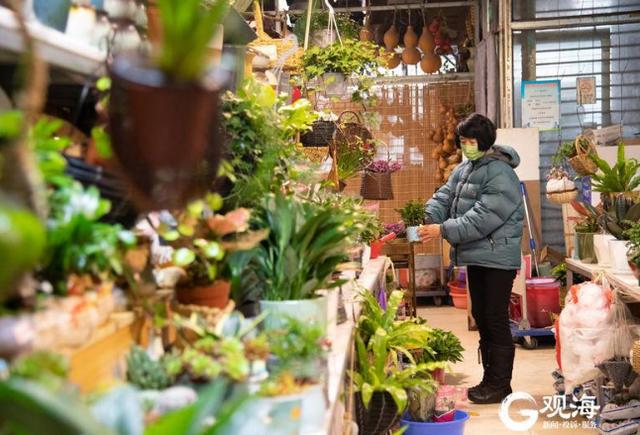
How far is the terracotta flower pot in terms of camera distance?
7.10 feet

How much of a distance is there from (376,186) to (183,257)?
458cm

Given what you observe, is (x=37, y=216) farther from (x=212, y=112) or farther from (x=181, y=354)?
(x=181, y=354)

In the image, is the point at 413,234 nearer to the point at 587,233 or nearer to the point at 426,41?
the point at 587,233

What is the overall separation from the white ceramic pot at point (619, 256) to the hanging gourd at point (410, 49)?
5243mm

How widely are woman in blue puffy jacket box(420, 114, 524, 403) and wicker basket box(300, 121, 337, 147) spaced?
1.03 metres

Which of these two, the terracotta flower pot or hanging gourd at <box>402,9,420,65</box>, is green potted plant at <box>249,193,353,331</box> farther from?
hanging gourd at <box>402,9,420,65</box>

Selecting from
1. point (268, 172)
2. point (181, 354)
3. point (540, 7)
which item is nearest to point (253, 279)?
point (268, 172)

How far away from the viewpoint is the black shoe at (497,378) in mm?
5539

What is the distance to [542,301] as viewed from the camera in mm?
7148

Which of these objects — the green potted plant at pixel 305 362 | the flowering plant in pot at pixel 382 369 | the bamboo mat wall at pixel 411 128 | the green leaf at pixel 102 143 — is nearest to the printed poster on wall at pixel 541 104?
the bamboo mat wall at pixel 411 128

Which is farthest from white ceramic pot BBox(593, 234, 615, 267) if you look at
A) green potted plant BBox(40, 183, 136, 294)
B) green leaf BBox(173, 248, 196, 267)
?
green potted plant BBox(40, 183, 136, 294)

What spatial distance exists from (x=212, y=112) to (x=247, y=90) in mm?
1341

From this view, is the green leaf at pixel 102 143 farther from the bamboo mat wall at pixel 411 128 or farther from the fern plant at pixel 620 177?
the bamboo mat wall at pixel 411 128

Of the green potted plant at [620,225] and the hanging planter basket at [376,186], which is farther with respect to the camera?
the hanging planter basket at [376,186]
